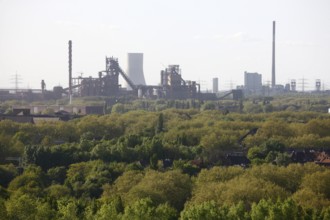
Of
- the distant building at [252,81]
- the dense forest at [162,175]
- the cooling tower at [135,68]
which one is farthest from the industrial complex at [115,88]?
the distant building at [252,81]

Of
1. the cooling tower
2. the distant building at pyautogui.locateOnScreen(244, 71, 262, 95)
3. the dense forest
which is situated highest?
the cooling tower

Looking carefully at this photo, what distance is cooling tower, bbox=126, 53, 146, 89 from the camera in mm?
101500

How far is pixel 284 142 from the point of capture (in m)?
40.0

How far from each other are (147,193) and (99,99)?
193ft

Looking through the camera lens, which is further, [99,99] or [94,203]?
[99,99]

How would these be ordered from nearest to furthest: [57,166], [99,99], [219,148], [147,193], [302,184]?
1. [147,193]
2. [302,184]
3. [57,166]
4. [219,148]
5. [99,99]

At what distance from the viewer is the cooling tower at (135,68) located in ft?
333

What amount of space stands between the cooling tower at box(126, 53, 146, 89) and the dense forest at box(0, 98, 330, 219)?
55030mm

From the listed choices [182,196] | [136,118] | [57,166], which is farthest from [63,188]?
[136,118]

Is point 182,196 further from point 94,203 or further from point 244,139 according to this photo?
point 244,139

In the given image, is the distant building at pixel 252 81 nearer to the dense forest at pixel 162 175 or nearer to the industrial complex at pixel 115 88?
the industrial complex at pixel 115 88

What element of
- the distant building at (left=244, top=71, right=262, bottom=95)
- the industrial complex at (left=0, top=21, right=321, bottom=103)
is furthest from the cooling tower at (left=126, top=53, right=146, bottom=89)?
the distant building at (left=244, top=71, right=262, bottom=95)

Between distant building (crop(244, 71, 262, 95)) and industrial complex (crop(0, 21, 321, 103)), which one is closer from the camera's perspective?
Result: industrial complex (crop(0, 21, 321, 103))

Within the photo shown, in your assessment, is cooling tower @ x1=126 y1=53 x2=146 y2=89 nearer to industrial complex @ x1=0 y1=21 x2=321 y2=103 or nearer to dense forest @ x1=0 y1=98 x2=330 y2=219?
industrial complex @ x1=0 y1=21 x2=321 y2=103
